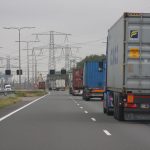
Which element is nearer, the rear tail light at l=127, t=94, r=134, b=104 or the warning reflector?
the rear tail light at l=127, t=94, r=134, b=104

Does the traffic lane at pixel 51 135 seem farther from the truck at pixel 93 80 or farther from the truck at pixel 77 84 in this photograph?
the truck at pixel 77 84

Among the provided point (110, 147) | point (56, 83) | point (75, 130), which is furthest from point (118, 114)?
point (56, 83)

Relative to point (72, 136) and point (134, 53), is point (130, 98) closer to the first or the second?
point (134, 53)

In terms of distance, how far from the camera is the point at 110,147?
1612cm

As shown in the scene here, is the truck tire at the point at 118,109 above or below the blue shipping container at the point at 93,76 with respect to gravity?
below

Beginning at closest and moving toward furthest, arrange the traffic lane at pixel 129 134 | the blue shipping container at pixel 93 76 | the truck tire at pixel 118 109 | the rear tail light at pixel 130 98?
the traffic lane at pixel 129 134, the rear tail light at pixel 130 98, the truck tire at pixel 118 109, the blue shipping container at pixel 93 76

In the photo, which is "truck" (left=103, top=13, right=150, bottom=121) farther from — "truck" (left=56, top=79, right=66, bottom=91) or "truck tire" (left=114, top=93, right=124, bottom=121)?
"truck" (left=56, top=79, right=66, bottom=91)

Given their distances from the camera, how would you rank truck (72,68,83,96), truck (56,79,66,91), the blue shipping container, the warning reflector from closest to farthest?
the warning reflector
the blue shipping container
truck (72,68,83,96)
truck (56,79,66,91)

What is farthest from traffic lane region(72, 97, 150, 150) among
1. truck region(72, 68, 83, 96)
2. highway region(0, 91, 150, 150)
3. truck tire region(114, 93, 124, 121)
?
truck region(72, 68, 83, 96)

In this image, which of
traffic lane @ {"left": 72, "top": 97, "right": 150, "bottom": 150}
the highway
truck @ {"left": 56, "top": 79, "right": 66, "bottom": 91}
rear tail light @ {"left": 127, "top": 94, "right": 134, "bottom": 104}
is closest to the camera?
the highway

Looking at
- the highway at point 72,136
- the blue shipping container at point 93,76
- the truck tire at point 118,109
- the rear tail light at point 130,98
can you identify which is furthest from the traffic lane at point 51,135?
the blue shipping container at point 93,76

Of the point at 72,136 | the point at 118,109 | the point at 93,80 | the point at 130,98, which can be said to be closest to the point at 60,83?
the point at 93,80

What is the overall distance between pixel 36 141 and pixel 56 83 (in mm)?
132226

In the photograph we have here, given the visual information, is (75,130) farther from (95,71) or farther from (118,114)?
(95,71)
